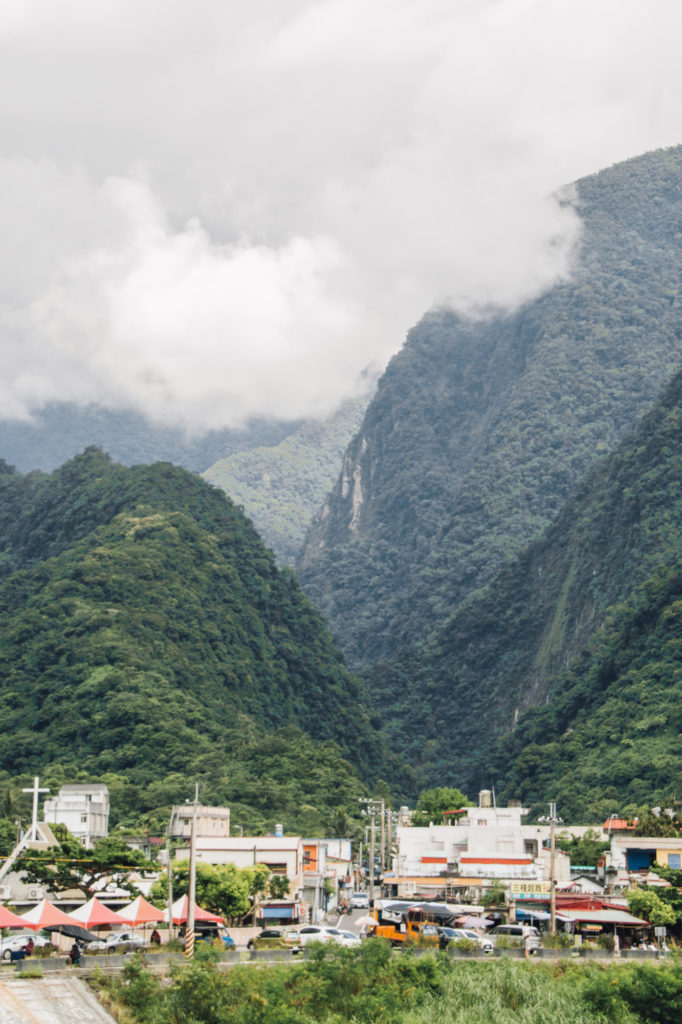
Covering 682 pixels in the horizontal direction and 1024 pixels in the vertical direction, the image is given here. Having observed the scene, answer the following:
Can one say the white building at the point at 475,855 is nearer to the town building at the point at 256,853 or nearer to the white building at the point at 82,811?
the town building at the point at 256,853

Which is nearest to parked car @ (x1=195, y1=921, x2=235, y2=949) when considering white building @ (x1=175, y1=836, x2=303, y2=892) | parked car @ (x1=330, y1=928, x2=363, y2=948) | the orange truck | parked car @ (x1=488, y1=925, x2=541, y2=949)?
parked car @ (x1=330, y1=928, x2=363, y2=948)

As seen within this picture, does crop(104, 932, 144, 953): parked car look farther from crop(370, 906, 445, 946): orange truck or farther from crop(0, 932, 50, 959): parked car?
crop(370, 906, 445, 946): orange truck

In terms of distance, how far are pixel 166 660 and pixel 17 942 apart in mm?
92534

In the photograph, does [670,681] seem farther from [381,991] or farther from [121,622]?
[381,991]

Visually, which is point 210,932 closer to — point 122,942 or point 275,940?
point 275,940

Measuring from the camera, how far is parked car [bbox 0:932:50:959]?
55.8 metres

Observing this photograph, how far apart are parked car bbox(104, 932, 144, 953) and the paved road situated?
34.8 feet

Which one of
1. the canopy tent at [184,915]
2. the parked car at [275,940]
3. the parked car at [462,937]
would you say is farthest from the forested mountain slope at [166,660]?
the parked car at [462,937]

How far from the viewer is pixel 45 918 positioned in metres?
57.5

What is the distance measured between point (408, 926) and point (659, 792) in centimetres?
5463

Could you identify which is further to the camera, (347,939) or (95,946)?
(347,939)

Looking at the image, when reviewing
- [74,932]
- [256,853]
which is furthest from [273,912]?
[74,932]

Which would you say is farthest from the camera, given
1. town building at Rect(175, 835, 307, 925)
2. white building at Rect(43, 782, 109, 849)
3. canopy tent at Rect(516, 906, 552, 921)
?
white building at Rect(43, 782, 109, 849)

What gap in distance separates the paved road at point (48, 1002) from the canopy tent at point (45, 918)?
21.0ft
